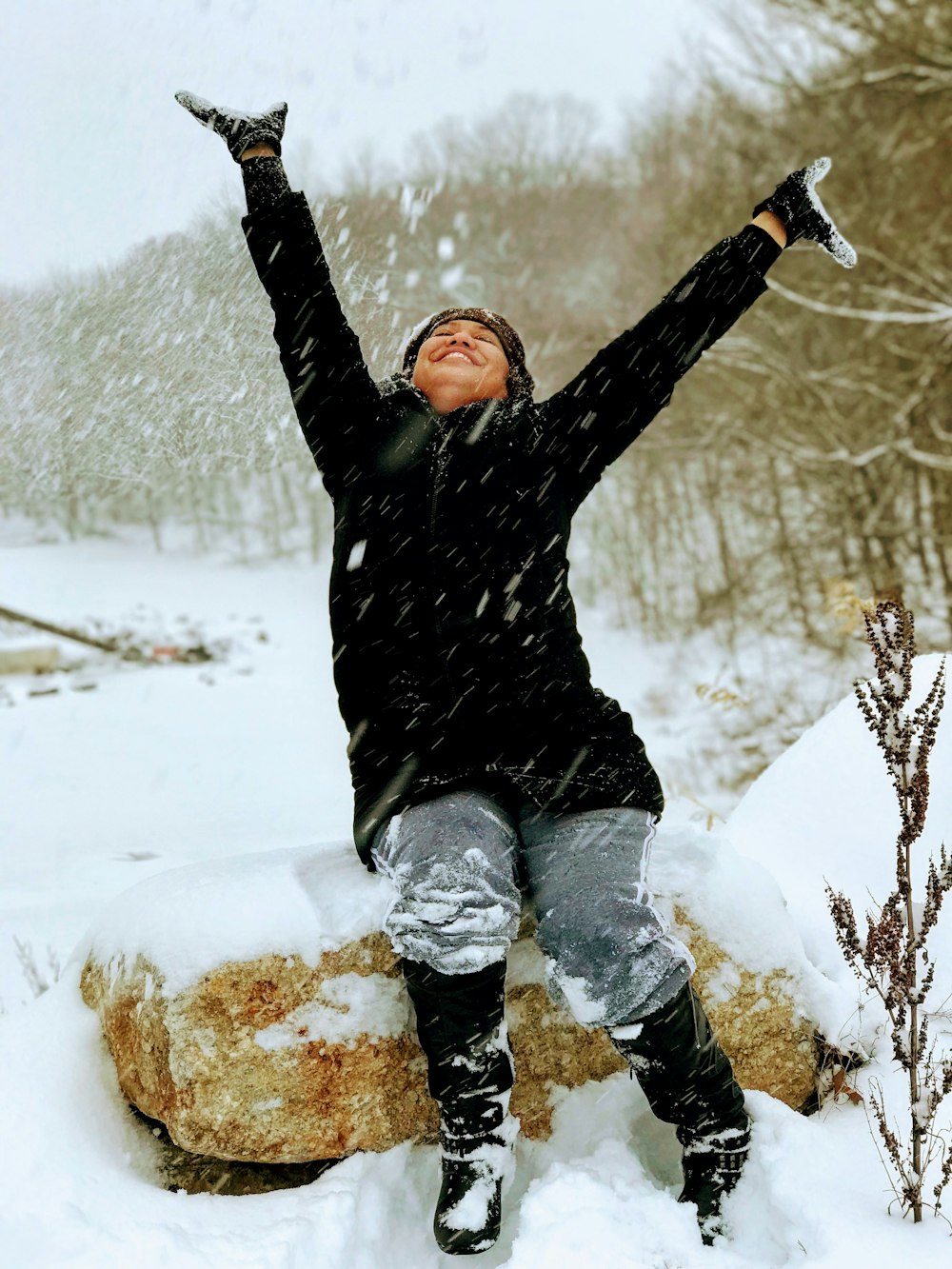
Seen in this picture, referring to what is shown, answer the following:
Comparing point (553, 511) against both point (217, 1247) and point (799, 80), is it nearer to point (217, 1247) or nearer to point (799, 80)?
point (217, 1247)

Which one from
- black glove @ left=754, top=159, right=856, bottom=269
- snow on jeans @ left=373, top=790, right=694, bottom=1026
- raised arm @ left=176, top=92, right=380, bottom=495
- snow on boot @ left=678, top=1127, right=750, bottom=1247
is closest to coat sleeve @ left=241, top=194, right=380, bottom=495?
raised arm @ left=176, top=92, right=380, bottom=495

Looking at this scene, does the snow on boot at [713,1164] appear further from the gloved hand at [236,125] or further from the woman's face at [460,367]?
the gloved hand at [236,125]

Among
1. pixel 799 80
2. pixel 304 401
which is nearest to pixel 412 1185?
pixel 304 401

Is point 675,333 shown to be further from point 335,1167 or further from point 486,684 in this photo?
point 335,1167

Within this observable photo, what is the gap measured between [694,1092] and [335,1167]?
717mm

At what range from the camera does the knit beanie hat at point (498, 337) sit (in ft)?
6.88

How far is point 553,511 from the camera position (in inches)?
75.5

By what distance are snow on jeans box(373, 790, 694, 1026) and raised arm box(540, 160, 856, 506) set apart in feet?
2.72

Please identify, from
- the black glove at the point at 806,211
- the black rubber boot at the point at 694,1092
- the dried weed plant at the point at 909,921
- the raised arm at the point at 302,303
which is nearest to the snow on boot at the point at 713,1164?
the black rubber boot at the point at 694,1092

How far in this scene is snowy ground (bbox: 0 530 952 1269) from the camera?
1.37m

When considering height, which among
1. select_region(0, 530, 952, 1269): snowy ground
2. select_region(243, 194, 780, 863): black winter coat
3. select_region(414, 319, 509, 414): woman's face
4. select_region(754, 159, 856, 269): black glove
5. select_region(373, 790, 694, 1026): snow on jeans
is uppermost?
select_region(754, 159, 856, 269): black glove

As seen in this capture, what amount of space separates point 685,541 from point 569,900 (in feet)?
36.2

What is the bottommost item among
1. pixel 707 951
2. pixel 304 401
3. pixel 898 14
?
pixel 707 951

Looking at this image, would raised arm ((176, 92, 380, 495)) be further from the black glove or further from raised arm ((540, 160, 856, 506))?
the black glove
